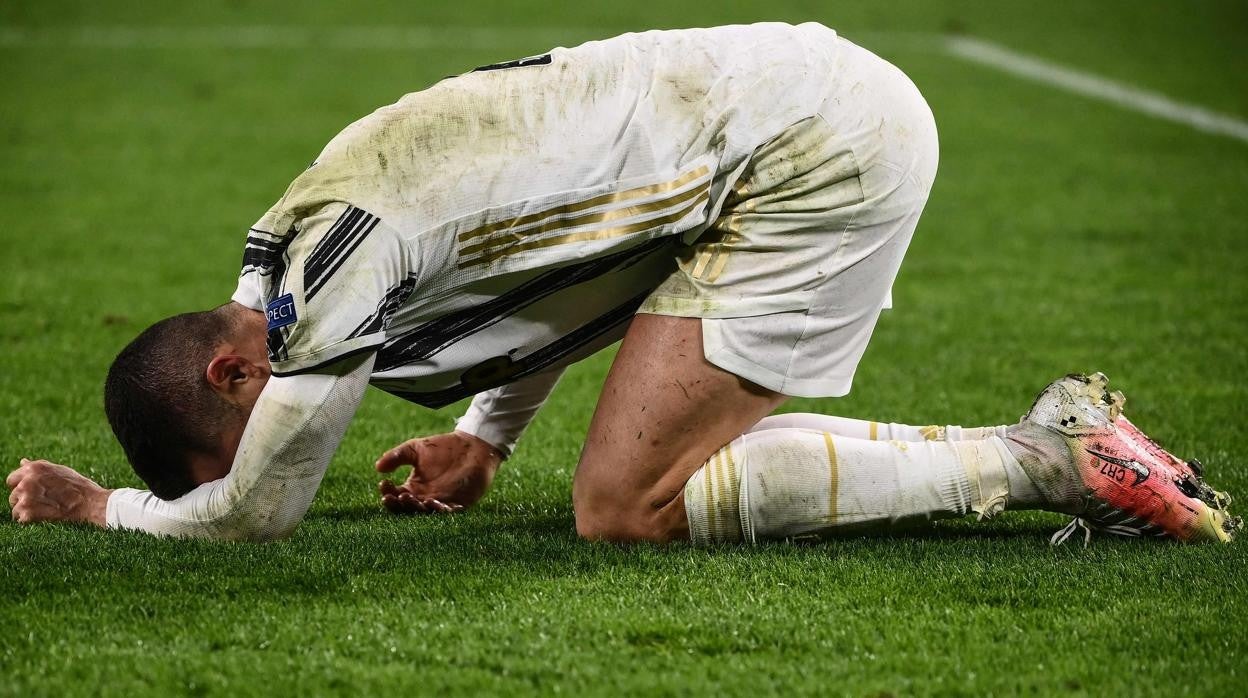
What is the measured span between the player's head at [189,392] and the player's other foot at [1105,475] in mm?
1546

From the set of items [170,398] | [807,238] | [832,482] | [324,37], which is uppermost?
[807,238]

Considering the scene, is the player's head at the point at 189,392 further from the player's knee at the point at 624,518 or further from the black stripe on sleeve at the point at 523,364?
the player's knee at the point at 624,518

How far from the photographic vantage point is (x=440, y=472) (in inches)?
149

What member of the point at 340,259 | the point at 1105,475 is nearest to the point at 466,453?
the point at 340,259

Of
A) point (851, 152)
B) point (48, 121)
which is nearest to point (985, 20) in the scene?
point (48, 121)

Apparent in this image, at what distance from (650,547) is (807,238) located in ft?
2.29

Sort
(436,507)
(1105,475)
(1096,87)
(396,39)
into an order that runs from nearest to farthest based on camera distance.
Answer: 1. (1105,475)
2. (436,507)
3. (1096,87)
4. (396,39)

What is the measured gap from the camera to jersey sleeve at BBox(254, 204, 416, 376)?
9.41 ft

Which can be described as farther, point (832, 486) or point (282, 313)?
point (832, 486)

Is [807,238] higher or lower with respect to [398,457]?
higher

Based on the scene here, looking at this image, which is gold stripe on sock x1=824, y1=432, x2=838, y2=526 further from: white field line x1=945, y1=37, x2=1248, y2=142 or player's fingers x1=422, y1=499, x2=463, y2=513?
white field line x1=945, y1=37, x2=1248, y2=142

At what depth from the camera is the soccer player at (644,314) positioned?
3.00 metres

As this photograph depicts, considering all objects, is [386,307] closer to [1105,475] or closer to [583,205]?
[583,205]

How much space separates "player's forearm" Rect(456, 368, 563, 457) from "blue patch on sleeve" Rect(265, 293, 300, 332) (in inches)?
37.1
